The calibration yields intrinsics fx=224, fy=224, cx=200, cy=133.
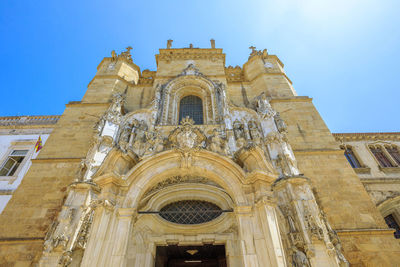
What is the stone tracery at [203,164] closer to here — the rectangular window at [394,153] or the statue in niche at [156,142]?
the statue in niche at [156,142]

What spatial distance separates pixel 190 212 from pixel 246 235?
109 inches

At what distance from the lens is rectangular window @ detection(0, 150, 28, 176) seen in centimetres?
1192

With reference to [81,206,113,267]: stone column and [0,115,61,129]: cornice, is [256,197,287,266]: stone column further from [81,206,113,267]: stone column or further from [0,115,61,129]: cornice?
[0,115,61,129]: cornice

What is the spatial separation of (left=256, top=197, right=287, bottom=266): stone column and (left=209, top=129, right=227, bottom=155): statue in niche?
237cm

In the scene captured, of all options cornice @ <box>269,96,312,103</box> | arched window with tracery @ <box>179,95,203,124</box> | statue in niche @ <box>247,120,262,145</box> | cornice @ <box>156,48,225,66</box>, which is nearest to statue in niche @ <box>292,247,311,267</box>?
statue in niche @ <box>247,120,262,145</box>

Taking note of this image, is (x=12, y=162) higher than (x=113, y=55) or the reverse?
the reverse

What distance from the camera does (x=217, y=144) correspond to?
816 centimetres

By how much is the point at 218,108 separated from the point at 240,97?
2.45 metres

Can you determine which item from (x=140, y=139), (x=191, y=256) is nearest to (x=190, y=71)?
(x=140, y=139)

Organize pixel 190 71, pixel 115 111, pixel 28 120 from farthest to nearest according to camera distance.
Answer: pixel 28 120 < pixel 190 71 < pixel 115 111

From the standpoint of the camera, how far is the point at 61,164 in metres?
9.17

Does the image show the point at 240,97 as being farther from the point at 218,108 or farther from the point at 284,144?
the point at 284,144

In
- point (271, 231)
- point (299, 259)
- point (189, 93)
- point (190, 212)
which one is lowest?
point (299, 259)

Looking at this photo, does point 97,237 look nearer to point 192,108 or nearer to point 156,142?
point 156,142
